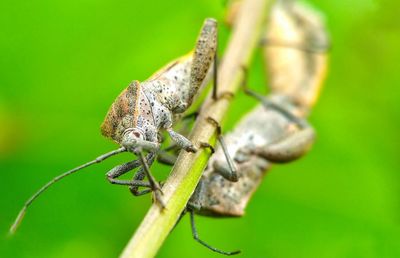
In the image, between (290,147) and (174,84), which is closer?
(174,84)

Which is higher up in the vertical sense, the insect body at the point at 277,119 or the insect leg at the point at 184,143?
the insect leg at the point at 184,143

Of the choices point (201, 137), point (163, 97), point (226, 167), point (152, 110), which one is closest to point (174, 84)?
point (163, 97)

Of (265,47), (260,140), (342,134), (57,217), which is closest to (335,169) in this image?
(342,134)

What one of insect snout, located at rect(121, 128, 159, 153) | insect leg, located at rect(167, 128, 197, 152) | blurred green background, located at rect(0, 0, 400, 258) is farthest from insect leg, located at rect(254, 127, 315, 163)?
insect snout, located at rect(121, 128, 159, 153)

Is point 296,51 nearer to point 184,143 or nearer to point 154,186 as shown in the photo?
point 184,143

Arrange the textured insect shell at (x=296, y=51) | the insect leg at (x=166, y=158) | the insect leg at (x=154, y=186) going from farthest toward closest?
the textured insect shell at (x=296, y=51) → the insect leg at (x=166, y=158) → the insect leg at (x=154, y=186)

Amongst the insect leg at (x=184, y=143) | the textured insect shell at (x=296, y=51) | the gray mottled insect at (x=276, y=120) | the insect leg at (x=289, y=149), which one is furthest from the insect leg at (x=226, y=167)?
the textured insect shell at (x=296, y=51)

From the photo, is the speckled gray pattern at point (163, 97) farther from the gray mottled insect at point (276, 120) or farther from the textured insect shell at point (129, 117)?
the gray mottled insect at point (276, 120)
